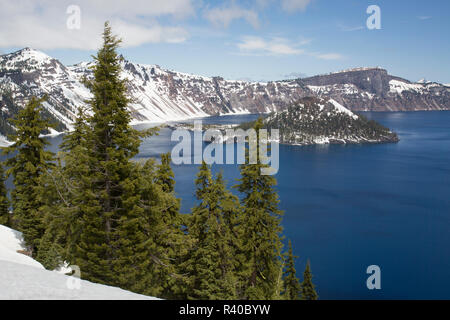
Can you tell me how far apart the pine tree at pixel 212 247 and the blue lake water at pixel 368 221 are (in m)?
A: 14.5

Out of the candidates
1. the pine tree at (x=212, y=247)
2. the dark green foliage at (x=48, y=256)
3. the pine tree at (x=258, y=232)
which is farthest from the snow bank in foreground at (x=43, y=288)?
the pine tree at (x=258, y=232)

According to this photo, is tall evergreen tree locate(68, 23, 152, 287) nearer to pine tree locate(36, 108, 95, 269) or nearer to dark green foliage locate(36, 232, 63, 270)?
pine tree locate(36, 108, 95, 269)

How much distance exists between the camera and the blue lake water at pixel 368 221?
49.3 m

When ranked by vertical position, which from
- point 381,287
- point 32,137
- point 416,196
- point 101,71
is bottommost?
point 381,287

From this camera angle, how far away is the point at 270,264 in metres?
25.1

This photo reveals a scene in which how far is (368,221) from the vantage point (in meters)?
72.8

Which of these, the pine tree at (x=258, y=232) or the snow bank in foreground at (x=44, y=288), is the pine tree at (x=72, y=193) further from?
the pine tree at (x=258, y=232)

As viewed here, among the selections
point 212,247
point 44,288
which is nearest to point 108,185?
point 44,288

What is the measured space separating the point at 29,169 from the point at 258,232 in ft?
65.3

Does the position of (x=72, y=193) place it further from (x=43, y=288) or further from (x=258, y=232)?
(x=258, y=232)
